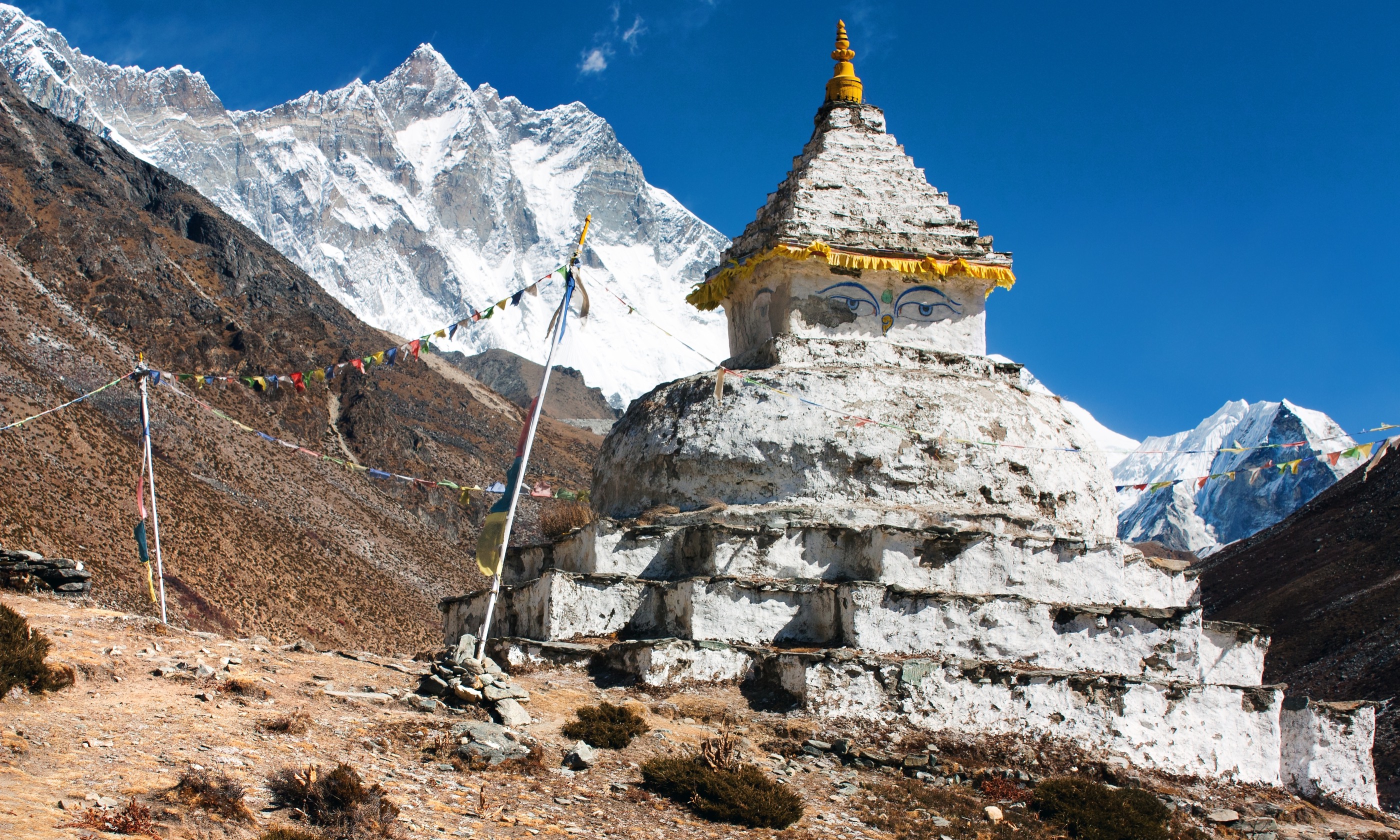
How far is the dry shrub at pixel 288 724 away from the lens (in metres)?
8.56

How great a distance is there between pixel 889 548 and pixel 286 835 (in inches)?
299

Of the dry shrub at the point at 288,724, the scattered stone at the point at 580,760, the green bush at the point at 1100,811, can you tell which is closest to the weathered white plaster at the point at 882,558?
the green bush at the point at 1100,811

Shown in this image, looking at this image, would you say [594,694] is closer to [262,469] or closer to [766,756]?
[766,756]

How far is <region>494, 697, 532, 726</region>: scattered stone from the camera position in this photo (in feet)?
31.9

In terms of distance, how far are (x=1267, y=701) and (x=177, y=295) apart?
2750 inches

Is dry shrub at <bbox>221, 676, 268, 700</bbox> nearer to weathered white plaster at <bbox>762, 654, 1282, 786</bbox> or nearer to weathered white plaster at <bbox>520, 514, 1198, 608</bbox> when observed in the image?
weathered white plaster at <bbox>520, 514, 1198, 608</bbox>

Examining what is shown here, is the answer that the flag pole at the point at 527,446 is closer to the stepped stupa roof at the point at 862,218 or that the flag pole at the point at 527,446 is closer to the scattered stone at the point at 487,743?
the scattered stone at the point at 487,743

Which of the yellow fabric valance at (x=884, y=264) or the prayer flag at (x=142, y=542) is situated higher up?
the yellow fabric valance at (x=884, y=264)

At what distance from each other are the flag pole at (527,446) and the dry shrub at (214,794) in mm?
3700

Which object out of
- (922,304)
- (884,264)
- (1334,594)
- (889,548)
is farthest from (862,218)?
(1334,594)

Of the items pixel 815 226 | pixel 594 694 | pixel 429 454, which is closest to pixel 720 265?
pixel 815 226

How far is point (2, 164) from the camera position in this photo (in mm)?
70438

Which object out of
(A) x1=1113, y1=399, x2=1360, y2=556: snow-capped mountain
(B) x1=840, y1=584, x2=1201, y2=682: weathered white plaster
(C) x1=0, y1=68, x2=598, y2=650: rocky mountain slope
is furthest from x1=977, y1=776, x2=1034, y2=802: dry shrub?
(A) x1=1113, y1=399, x2=1360, y2=556: snow-capped mountain

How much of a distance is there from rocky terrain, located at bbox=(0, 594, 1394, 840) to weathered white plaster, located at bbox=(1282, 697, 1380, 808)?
345mm
